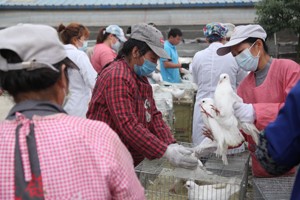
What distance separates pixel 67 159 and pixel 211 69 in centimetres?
296

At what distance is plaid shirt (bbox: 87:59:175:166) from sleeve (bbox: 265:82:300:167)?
1.05m

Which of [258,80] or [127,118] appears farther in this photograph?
[258,80]

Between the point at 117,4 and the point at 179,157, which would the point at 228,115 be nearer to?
the point at 179,157

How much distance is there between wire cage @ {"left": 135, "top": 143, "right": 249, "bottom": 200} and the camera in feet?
8.03

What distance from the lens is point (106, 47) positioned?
192 inches

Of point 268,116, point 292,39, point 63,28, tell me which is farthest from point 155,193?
point 292,39

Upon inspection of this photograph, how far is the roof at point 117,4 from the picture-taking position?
392 inches

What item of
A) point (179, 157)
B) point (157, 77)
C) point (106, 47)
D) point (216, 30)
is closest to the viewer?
point (179, 157)

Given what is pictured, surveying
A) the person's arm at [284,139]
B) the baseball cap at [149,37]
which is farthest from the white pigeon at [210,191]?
the person's arm at [284,139]

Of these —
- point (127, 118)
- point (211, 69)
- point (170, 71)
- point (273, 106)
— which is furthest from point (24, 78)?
point (170, 71)

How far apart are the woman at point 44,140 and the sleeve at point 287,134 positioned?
19.1 inches

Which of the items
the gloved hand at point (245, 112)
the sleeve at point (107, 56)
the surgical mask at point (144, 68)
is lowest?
the sleeve at point (107, 56)

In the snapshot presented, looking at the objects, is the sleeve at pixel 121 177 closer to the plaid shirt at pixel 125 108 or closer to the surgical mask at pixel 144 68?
the plaid shirt at pixel 125 108

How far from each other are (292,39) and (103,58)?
7.93 metres
